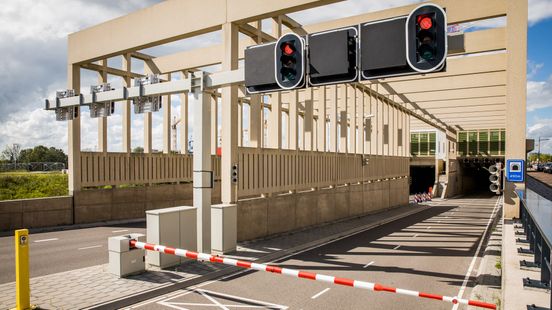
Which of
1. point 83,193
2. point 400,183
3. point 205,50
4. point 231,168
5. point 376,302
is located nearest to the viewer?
point 376,302

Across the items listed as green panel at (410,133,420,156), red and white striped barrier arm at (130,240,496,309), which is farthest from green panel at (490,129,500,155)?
red and white striped barrier arm at (130,240,496,309)

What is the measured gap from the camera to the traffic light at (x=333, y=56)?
8344 mm

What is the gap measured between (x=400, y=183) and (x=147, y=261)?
1058 inches

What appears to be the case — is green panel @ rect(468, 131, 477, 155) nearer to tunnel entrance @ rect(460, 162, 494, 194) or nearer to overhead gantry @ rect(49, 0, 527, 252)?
tunnel entrance @ rect(460, 162, 494, 194)

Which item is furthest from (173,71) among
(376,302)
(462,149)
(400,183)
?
(462,149)

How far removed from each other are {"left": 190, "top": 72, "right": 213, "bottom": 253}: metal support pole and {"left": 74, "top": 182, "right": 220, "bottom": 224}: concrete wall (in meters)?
10.7

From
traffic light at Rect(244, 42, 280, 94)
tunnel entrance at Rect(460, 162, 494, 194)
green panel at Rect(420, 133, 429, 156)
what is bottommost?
tunnel entrance at Rect(460, 162, 494, 194)

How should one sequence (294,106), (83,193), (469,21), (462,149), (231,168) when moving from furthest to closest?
1. (462,149)
2. (83,193)
3. (294,106)
4. (469,21)
5. (231,168)

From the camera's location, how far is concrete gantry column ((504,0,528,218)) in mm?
13055

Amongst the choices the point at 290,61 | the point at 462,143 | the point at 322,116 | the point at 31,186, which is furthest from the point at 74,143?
the point at 462,143

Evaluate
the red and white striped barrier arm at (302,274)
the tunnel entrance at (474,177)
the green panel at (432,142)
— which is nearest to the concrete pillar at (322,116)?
the red and white striped barrier arm at (302,274)

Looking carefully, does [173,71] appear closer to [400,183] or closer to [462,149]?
[400,183]

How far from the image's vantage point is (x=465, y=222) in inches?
947

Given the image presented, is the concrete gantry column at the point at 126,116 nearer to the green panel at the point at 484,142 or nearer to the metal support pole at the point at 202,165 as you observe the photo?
the metal support pole at the point at 202,165
